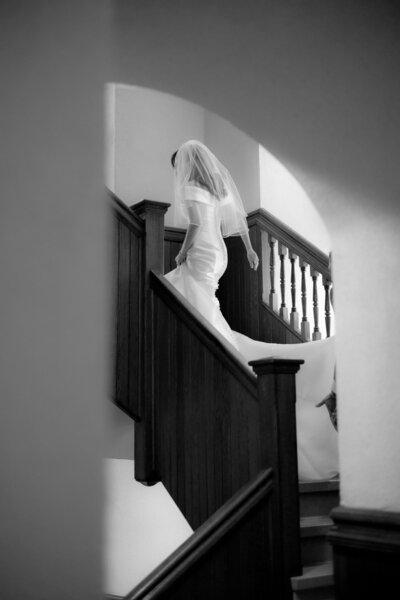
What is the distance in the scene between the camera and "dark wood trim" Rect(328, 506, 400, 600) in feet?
8.38

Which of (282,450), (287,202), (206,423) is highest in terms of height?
(287,202)

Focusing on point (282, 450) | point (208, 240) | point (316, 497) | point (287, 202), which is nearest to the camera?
point (282, 450)

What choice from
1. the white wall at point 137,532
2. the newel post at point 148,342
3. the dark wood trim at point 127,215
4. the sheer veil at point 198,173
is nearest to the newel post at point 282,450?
the newel post at point 148,342

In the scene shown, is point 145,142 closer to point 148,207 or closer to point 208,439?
point 148,207

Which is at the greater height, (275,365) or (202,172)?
(202,172)

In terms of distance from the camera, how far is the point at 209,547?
324 cm

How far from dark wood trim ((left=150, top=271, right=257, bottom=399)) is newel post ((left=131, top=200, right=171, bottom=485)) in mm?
118

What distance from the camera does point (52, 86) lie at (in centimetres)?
173

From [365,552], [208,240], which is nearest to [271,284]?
[208,240]

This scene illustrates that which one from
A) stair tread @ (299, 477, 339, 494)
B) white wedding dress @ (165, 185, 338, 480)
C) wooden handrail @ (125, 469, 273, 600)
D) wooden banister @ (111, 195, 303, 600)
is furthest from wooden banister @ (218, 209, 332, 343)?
wooden handrail @ (125, 469, 273, 600)

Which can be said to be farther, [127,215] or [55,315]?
[127,215]

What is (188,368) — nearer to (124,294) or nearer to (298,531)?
(124,294)

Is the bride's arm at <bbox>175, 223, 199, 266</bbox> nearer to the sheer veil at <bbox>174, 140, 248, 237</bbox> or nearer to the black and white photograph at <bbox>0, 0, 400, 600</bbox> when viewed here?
the black and white photograph at <bbox>0, 0, 400, 600</bbox>

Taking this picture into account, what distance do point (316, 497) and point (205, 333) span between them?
115cm
